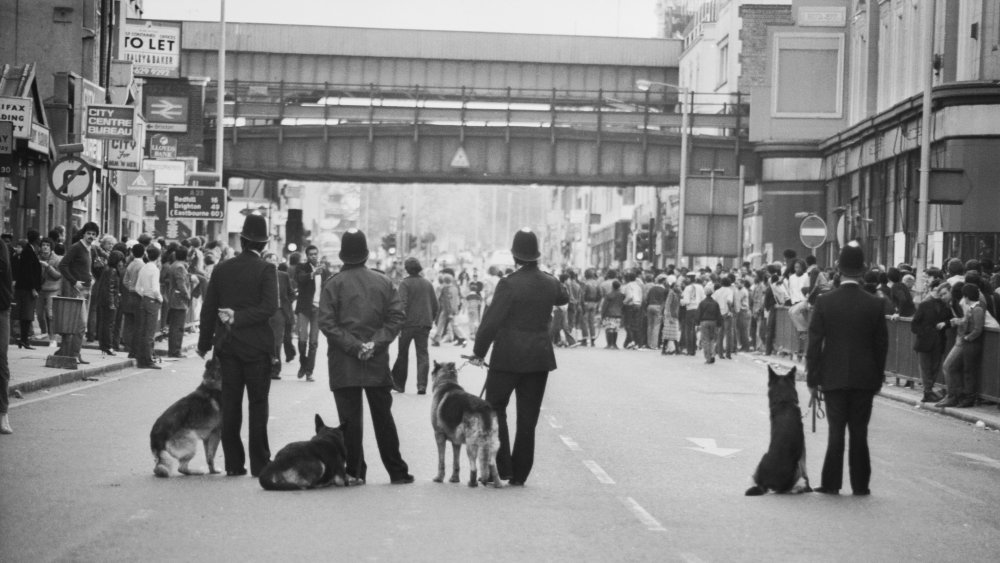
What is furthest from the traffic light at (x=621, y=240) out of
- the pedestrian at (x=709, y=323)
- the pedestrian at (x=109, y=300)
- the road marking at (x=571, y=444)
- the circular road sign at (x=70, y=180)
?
the road marking at (x=571, y=444)

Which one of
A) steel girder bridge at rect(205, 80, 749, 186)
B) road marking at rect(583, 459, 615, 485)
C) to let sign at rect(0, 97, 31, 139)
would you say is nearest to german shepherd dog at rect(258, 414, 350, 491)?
road marking at rect(583, 459, 615, 485)

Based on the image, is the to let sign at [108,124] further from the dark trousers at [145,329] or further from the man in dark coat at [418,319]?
the man in dark coat at [418,319]

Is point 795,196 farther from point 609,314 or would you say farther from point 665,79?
point 665,79

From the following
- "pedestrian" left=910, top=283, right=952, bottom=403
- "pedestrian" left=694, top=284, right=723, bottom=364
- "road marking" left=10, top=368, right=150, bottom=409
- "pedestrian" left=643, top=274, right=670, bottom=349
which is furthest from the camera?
"pedestrian" left=643, top=274, right=670, bottom=349

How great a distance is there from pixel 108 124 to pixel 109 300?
17.4 feet

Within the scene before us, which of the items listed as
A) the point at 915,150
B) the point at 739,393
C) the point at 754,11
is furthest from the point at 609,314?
the point at 754,11

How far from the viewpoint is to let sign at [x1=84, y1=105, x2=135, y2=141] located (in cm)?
3022

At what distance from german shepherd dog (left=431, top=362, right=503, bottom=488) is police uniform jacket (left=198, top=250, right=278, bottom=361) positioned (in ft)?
4.46

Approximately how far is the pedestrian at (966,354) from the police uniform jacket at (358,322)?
1170 cm

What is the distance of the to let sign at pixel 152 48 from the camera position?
47.1 metres

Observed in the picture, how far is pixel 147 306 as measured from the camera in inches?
982

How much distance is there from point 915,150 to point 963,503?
30.9 meters

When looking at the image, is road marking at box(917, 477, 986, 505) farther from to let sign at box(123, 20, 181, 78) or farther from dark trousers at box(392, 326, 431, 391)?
to let sign at box(123, 20, 181, 78)

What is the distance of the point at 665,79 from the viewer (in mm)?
78688
